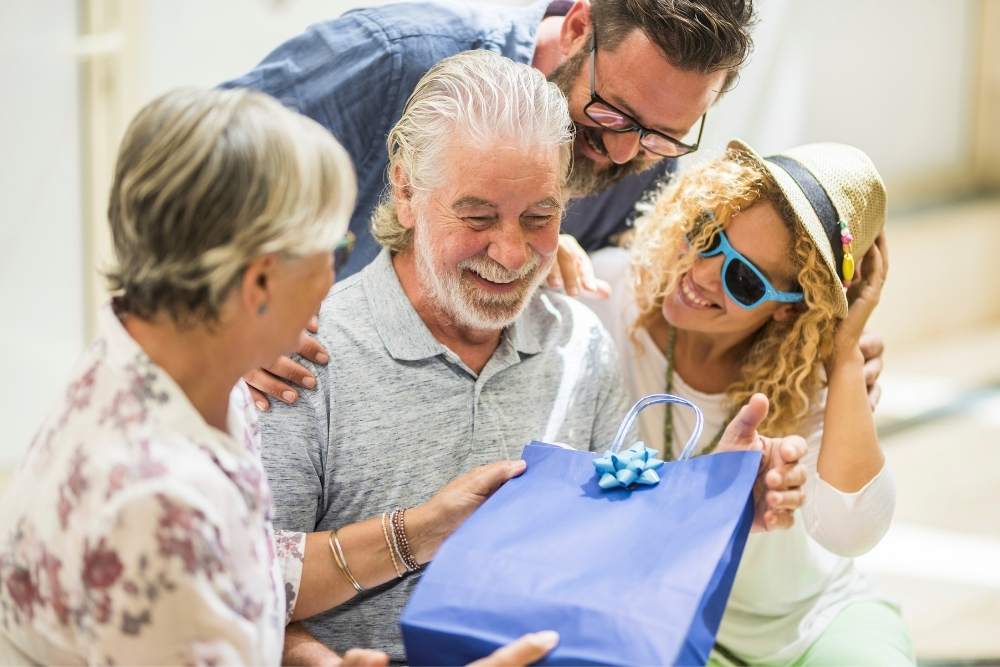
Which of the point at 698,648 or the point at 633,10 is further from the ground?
the point at 633,10

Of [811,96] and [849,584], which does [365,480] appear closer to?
[849,584]

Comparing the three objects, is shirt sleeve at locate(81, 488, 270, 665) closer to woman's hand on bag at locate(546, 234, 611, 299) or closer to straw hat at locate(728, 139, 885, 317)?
woman's hand on bag at locate(546, 234, 611, 299)

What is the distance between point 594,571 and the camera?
68.5 inches

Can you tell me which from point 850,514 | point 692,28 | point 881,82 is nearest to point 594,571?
point 850,514

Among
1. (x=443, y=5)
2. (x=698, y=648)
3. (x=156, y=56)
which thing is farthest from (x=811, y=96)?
(x=698, y=648)

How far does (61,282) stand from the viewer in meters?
4.77

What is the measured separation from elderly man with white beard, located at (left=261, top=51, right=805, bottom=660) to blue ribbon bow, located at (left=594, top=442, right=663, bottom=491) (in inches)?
7.0

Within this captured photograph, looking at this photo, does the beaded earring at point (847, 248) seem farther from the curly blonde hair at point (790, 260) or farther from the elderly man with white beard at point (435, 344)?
the elderly man with white beard at point (435, 344)

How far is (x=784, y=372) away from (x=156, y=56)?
2.90 m

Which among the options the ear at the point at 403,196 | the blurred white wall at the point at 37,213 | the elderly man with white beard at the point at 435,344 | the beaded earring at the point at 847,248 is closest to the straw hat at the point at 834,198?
the beaded earring at the point at 847,248

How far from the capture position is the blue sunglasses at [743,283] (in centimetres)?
252

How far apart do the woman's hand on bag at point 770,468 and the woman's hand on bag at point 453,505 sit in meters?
0.36

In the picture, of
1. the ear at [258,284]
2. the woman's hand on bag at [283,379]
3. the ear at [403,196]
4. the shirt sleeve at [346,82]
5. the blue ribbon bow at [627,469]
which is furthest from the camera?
the shirt sleeve at [346,82]

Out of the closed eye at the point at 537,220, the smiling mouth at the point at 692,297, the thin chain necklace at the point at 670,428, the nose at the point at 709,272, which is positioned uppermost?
the closed eye at the point at 537,220
